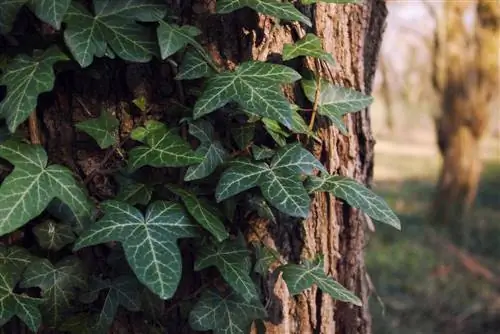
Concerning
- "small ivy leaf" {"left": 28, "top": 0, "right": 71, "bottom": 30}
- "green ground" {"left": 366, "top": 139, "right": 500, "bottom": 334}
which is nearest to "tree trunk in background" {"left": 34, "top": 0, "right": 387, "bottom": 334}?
"small ivy leaf" {"left": 28, "top": 0, "right": 71, "bottom": 30}

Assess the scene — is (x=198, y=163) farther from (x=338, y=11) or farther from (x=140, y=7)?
(x=338, y=11)

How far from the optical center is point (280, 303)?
47.9 inches

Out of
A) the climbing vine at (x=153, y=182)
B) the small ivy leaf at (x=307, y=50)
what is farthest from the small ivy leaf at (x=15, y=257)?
the small ivy leaf at (x=307, y=50)

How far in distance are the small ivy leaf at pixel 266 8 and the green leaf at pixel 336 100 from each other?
15cm

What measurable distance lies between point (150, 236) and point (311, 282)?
12.3 inches

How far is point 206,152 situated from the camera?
104 cm

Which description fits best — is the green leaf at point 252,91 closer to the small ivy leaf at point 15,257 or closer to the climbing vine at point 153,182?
the climbing vine at point 153,182

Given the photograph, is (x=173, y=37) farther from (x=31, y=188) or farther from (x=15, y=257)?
(x=15, y=257)

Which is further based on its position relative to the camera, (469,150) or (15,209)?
(469,150)

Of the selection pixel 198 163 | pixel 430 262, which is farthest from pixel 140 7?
pixel 430 262

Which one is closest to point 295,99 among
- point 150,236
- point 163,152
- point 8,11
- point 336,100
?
point 336,100

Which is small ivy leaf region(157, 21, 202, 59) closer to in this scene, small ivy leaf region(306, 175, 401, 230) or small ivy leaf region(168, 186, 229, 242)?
small ivy leaf region(168, 186, 229, 242)

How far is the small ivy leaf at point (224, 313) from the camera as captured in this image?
1062 mm

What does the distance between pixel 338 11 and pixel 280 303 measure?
571mm
